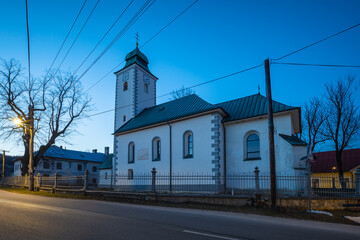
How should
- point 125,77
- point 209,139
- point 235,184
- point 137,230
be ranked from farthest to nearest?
point 125,77
point 209,139
point 235,184
point 137,230

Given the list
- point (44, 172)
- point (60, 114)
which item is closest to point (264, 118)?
point (60, 114)

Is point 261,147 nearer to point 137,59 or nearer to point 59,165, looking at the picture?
point 137,59

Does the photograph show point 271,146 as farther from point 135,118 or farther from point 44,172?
point 44,172

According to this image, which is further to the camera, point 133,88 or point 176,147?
point 133,88

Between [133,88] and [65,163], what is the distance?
2845 centimetres

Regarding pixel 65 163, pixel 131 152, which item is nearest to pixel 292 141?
pixel 131 152

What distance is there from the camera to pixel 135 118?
2522cm

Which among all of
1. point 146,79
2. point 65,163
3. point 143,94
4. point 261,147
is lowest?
point 65,163

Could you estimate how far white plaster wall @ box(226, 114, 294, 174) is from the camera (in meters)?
15.1

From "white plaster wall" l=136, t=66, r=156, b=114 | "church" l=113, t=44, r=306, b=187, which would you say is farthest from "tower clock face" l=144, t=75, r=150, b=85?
"church" l=113, t=44, r=306, b=187

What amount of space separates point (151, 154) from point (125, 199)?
6.32 meters

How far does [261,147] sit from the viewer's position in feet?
52.7

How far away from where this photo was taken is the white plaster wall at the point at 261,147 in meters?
15.1

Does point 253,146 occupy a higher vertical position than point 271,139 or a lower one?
lower
